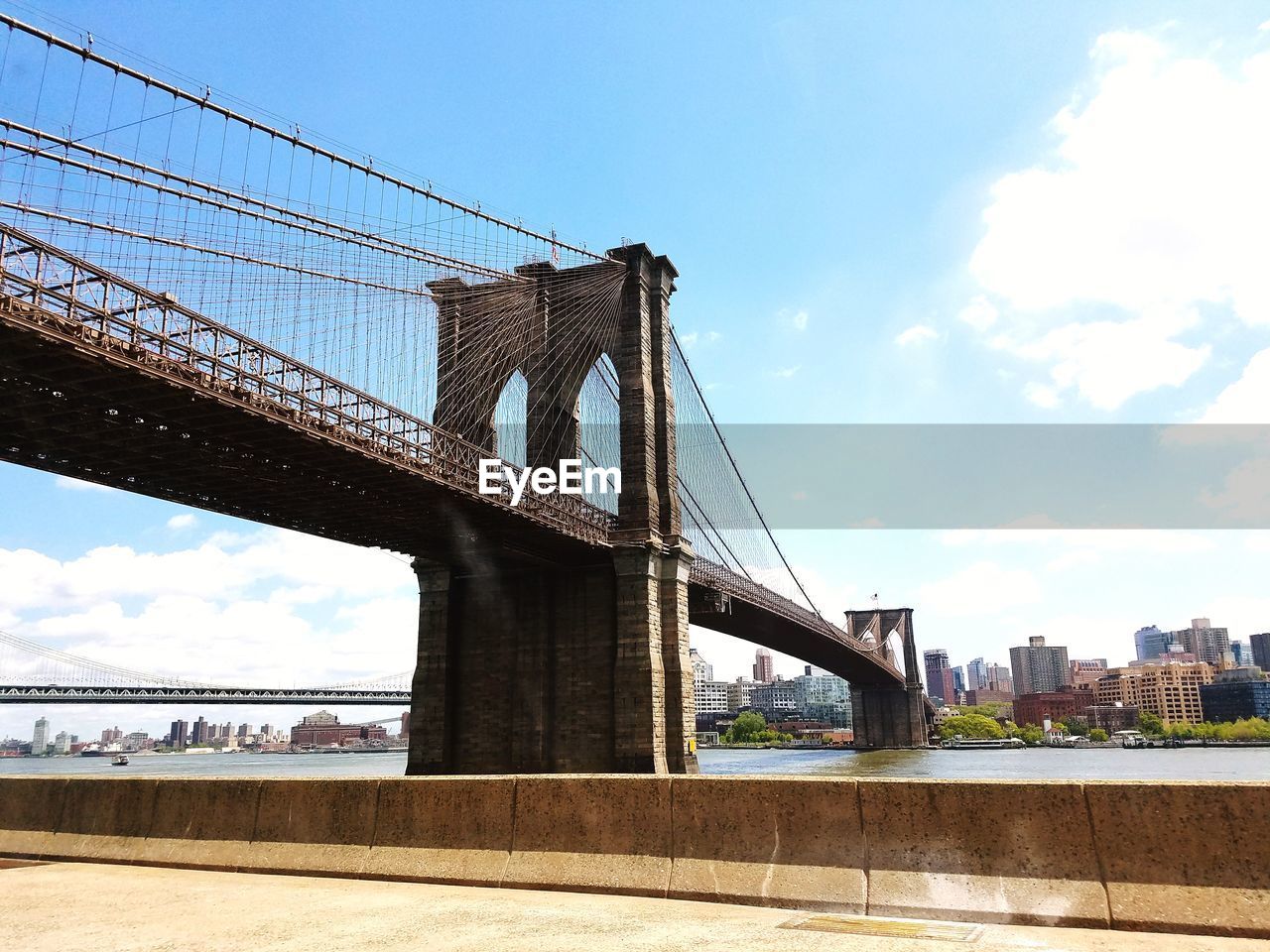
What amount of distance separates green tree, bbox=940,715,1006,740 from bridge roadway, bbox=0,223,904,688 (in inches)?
5310

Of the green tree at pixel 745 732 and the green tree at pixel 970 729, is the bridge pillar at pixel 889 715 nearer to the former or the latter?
the green tree at pixel 970 729

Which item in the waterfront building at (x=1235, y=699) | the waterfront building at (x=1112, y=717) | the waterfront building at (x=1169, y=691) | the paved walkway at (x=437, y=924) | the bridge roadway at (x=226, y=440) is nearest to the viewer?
the paved walkway at (x=437, y=924)

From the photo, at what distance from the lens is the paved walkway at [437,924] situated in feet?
20.2

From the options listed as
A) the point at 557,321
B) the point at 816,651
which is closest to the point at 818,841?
the point at 557,321

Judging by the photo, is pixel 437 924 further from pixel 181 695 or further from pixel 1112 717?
pixel 1112 717

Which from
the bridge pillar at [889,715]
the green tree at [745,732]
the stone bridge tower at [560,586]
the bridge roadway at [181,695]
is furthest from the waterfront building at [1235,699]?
the stone bridge tower at [560,586]

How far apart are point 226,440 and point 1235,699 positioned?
189 metres

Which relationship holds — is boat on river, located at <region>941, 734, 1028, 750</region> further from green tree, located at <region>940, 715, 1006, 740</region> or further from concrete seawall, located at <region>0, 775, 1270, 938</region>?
concrete seawall, located at <region>0, 775, 1270, 938</region>

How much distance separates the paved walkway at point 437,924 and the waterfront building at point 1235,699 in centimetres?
18953

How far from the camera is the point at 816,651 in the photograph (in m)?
86.5

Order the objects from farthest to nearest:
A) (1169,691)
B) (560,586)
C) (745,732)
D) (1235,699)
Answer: (1169,691) < (745,732) < (1235,699) < (560,586)

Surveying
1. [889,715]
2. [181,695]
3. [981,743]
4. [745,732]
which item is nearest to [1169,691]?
[981,743]

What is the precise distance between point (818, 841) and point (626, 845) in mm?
1671

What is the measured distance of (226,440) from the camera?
2780 centimetres
